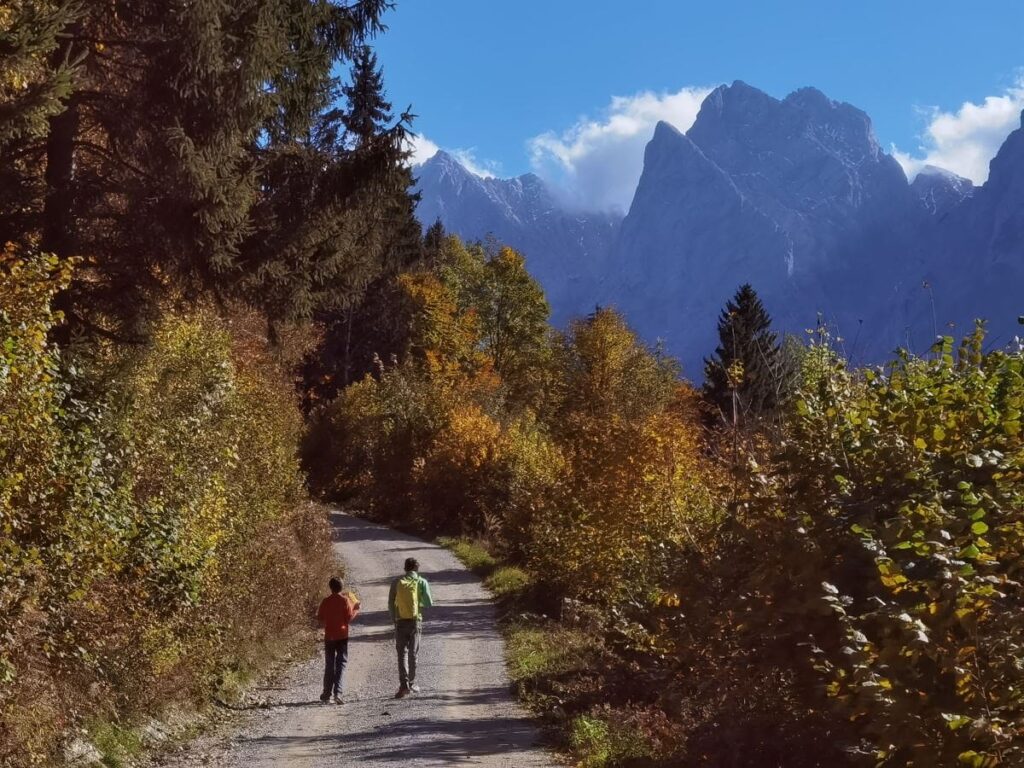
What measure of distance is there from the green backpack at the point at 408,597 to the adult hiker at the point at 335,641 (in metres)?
0.76

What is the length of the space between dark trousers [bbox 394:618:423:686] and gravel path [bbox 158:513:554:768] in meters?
0.36

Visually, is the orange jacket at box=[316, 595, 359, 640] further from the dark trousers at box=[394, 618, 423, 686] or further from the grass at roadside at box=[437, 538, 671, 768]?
the grass at roadside at box=[437, 538, 671, 768]

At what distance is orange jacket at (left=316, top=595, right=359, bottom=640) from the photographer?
1483cm

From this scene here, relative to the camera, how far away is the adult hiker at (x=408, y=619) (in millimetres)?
15250

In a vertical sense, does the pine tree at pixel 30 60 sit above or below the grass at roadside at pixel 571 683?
above

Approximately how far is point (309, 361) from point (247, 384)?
122ft

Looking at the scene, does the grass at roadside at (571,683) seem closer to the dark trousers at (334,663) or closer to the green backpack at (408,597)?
the green backpack at (408,597)

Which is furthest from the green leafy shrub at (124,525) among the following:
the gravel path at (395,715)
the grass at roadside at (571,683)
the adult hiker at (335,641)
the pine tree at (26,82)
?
the grass at roadside at (571,683)

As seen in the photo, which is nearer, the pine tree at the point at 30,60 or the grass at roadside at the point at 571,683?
the pine tree at the point at 30,60

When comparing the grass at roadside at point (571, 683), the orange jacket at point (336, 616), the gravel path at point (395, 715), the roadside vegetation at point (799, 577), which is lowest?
the gravel path at point (395, 715)

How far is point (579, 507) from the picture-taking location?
20.4 meters

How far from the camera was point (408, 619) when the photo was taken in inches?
601

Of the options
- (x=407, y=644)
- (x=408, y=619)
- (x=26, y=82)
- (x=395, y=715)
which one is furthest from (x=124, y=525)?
(x=407, y=644)

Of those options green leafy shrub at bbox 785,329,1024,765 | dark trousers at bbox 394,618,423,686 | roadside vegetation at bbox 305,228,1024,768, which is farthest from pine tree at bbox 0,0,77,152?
dark trousers at bbox 394,618,423,686
